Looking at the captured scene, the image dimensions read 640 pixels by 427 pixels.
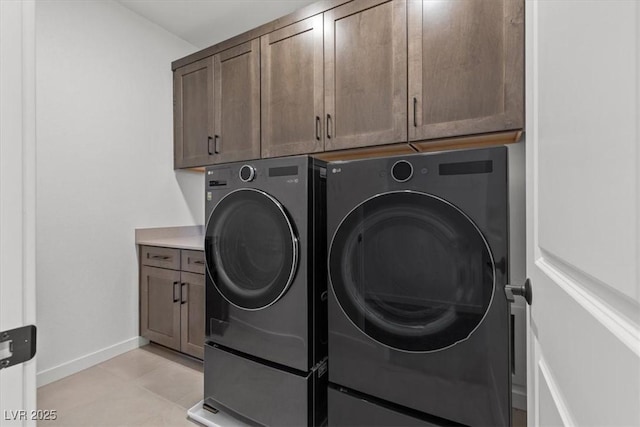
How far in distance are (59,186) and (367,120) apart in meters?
2.09

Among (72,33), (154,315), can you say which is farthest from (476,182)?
(72,33)

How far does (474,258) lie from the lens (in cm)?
104

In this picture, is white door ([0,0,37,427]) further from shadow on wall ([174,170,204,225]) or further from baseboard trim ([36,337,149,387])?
shadow on wall ([174,170,204,225])

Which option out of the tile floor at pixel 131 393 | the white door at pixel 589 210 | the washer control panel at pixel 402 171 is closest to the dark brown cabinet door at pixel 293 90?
the washer control panel at pixel 402 171

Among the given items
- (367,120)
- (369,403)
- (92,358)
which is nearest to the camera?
(369,403)

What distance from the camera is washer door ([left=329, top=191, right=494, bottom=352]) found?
3.44 feet

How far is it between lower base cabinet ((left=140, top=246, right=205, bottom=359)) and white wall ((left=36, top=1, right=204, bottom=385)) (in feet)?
0.42

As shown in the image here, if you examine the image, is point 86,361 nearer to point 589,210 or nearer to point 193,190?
point 193,190

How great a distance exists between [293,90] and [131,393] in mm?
2189

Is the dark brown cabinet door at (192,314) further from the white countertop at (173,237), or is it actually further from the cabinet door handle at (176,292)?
the white countertop at (173,237)

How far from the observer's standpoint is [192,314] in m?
2.14

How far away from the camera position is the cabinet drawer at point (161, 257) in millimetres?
2232

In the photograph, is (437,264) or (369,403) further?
(369,403)

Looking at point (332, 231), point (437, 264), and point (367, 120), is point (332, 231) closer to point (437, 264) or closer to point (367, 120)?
point (437, 264)
